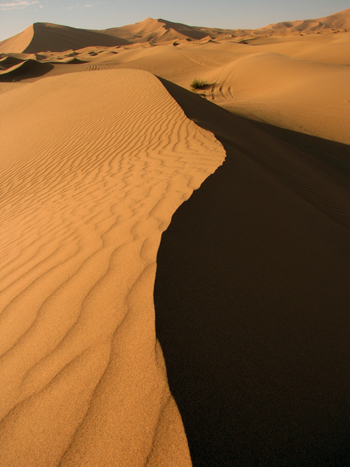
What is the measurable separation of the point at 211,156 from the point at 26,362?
361 cm

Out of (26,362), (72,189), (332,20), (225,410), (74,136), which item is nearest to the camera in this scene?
(225,410)

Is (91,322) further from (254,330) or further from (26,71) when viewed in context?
(26,71)

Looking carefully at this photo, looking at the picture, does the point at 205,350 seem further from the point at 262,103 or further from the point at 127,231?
the point at 262,103

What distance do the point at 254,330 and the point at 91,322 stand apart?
0.82 metres

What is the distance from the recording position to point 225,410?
1258mm

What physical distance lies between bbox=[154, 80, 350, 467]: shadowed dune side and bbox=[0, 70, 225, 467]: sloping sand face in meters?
0.11

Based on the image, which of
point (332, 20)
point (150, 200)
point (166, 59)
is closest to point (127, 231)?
point (150, 200)

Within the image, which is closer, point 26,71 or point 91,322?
point 91,322

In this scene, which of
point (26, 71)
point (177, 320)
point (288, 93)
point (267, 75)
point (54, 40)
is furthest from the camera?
point (54, 40)

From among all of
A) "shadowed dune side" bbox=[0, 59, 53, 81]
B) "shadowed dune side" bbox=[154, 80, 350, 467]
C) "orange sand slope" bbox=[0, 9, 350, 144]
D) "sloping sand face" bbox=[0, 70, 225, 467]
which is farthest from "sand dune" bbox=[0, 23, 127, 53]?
"shadowed dune side" bbox=[154, 80, 350, 467]

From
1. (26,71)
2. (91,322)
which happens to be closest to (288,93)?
(91,322)

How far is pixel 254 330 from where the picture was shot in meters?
1.66

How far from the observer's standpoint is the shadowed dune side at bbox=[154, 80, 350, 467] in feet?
4.04

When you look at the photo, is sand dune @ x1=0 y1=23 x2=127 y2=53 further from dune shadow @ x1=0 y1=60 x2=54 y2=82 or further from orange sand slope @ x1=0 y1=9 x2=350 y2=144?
dune shadow @ x1=0 y1=60 x2=54 y2=82
